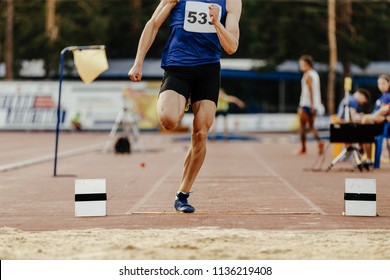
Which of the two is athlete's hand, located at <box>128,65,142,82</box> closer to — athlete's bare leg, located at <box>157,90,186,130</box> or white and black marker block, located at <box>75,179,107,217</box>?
athlete's bare leg, located at <box>157,90,186,130</box>

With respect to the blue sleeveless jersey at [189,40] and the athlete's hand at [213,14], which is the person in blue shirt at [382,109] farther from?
the athlete's hand at [213,14]

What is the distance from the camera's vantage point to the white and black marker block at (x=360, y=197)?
900cm

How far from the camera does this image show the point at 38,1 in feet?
195

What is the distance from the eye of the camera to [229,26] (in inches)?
359

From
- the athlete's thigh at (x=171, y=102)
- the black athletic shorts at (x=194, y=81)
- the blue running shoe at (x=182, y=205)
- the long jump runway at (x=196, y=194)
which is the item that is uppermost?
the black athletic shorts at (x=194, y=81)

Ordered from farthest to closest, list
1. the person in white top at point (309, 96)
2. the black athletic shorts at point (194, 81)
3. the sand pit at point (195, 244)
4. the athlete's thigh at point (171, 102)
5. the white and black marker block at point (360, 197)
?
the person in white top at point (309, 96) → the black athletic shorts at point (194, 81) → the athlete's thigh at point (171, 102) → the white and black marker block at point (360, 197) → the sand pit at point (195, 244)

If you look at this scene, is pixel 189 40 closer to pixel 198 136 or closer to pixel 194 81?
pixel 194 81

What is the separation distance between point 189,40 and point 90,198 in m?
1.82

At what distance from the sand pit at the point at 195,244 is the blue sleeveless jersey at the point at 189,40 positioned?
6.79ft

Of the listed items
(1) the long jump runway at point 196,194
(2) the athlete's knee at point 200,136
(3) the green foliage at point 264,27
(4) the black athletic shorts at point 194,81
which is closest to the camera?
(1) the long jump runway at point 196,194

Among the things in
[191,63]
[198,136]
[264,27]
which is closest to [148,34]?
[191,63]

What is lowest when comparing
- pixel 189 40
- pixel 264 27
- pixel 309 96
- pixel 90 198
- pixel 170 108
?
pixel 309 96

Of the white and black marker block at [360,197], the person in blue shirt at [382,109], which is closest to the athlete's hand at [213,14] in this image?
the white and black marker block at [360,197]

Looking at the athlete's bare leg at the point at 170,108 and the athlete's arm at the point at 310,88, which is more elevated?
the athlete's bare leg at the point at 170,108
